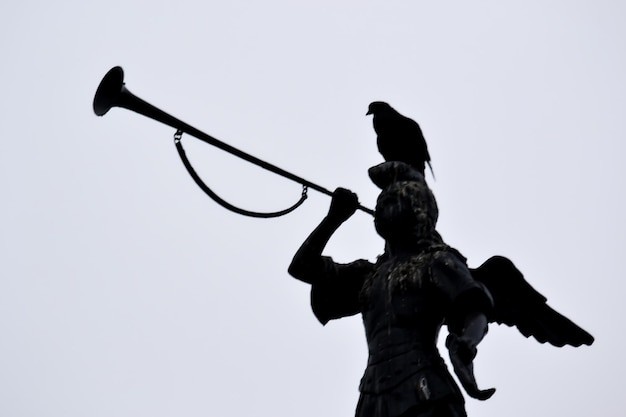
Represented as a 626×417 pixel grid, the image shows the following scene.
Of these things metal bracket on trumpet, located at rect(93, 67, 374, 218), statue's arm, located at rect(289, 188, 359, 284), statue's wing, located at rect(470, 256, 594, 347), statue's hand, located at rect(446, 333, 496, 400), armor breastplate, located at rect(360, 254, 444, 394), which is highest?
metal bracket on trumpet, located at rect(93, 67, 374, 218)

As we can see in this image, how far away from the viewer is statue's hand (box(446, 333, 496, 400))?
519 cm

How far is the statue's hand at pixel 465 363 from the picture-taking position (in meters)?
5.19

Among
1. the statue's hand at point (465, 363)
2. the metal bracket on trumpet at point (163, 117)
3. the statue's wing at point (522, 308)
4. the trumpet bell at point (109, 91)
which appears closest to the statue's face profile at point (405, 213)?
the metal bracket on trumpet at point (163, 117)

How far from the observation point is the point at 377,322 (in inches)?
233

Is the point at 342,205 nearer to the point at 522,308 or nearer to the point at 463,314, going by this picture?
the point at 463,314

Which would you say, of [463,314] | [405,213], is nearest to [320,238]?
[405,213]

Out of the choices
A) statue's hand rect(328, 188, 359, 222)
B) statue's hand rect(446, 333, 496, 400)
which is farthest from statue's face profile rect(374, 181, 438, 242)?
statue's hand rect(446, 333, 496, 400)

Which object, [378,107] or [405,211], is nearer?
[405,211]

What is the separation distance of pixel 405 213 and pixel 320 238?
63cm

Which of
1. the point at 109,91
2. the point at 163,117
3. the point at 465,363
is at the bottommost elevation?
the point at 465,363

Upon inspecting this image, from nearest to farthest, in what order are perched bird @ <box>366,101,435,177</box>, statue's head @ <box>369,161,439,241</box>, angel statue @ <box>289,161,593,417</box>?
angel statue @ <box>289,161,593,417</box>
statue's head @ <box>369,161,439,241</box>
perched bird @ <box>366,101,435,177</box>

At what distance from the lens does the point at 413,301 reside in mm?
5840

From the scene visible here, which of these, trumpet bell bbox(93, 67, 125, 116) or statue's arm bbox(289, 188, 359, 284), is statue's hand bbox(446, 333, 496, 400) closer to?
statue's arm bbox(289, 188, 359, 284)

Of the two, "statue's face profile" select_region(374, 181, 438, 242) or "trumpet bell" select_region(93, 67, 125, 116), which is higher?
"trumpet bell" select_region(93, 67, 125, 116)
